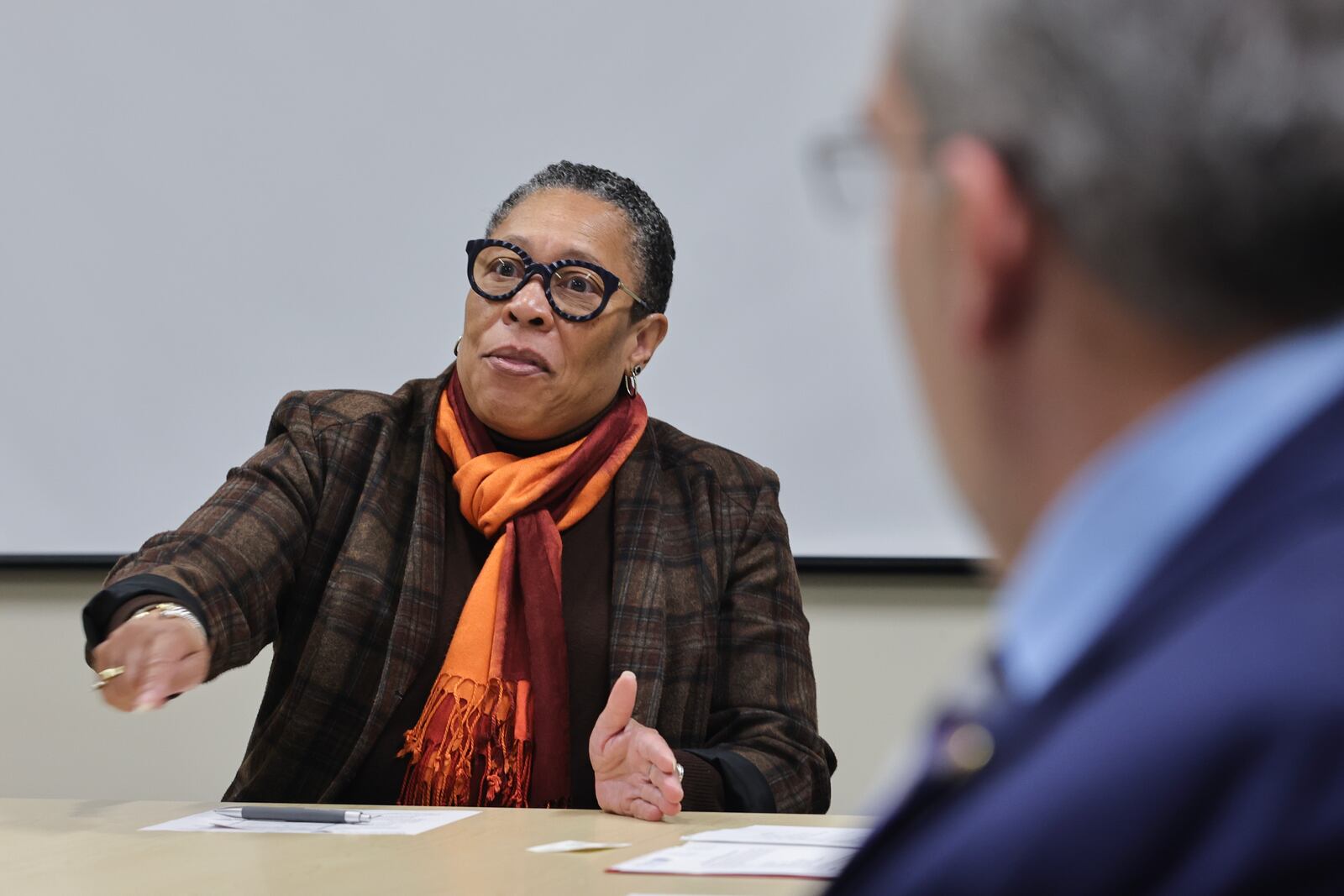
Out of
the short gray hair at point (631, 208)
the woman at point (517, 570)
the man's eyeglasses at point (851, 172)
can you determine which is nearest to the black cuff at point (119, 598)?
the woman at point (517, 570)

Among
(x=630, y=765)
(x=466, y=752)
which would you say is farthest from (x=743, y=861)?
(x=466, y=752)

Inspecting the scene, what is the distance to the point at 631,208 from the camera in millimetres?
2035

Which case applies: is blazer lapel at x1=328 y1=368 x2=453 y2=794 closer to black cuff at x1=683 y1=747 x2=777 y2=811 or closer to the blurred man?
black cuff at x1=683 y1=747 x2=777 y2=811

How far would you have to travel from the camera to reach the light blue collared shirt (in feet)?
1.21

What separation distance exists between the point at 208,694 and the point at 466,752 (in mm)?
1140

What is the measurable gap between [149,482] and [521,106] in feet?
3.35

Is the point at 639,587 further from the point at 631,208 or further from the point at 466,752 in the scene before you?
the point at 631,208

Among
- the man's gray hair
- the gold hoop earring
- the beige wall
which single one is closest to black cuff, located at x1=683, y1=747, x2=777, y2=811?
the gold hoop earring

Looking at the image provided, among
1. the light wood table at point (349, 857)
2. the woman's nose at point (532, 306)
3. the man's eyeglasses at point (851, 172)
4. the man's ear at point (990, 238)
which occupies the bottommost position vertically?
the light wood table at point (349, 857)

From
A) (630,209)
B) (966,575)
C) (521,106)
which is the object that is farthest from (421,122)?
(966,575)

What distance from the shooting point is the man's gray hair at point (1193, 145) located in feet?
1.26

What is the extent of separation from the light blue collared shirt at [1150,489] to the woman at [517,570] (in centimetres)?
114

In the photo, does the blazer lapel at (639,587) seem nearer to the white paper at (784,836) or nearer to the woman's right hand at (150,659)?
the white paper at (784,836)

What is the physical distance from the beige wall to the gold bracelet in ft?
3.88
